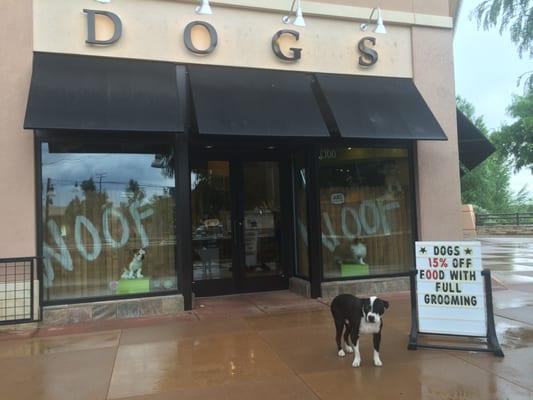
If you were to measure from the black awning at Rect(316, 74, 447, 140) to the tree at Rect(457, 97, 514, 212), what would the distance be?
26.8m

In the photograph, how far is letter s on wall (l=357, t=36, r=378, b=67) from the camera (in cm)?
852

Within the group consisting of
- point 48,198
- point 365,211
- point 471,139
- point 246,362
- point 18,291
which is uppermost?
point 471,139

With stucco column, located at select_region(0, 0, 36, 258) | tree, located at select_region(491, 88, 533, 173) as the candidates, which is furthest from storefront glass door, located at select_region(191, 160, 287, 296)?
tree, located at select_region(491, 88, 533, 173)

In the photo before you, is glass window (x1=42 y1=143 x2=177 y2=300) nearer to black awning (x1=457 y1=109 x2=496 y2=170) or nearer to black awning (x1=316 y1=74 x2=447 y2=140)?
black awning (x1=316 y1=74 x2=447 y2=140)

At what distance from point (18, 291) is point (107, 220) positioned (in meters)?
1.57

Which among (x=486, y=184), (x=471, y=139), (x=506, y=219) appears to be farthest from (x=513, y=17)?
(x=486, y=184)

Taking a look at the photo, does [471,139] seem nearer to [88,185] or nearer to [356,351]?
[356,351]

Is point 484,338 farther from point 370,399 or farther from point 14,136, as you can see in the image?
point 14,136

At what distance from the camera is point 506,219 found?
31.2 meters

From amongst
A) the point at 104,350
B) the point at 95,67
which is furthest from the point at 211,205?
the point at 104,350

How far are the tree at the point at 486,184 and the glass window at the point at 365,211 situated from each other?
26.3 meters

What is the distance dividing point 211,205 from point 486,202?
47.0 m

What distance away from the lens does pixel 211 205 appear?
29.4 feet

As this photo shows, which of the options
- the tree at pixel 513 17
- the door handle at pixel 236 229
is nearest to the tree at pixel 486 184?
the tree at pixel 513 17
